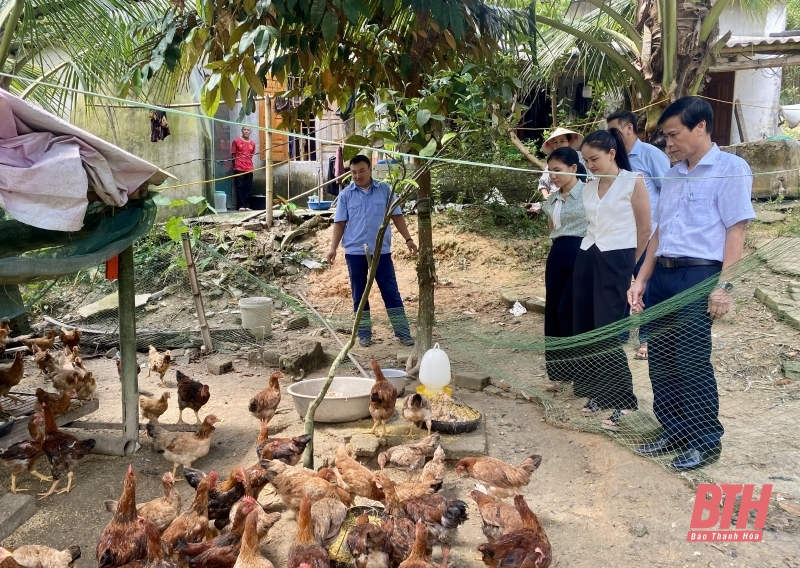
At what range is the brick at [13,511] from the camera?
3.32m

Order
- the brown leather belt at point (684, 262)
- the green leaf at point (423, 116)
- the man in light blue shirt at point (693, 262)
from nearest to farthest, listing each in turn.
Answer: the green leaf at point (423, 116), the man in light blue shirt at point (693, 262), the brown leather belt at point (684, 262)

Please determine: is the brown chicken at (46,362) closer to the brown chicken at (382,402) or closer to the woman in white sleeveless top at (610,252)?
the brown chicken at (382,402)

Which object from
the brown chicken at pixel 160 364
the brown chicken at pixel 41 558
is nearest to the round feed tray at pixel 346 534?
the brown chicken at pixel 41 558

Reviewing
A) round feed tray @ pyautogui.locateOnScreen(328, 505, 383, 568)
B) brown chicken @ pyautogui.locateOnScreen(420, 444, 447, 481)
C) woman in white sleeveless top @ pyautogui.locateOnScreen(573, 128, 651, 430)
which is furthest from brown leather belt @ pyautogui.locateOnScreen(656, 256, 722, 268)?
round feed tray @ pyautogui.locateOnScreen(328, 505, 383, 568)

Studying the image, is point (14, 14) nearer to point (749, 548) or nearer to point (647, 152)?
point (647, 152)

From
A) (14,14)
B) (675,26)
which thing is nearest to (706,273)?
(675,26)

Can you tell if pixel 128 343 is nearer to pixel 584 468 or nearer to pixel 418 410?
pixel 418 410

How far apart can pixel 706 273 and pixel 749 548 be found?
140 cm

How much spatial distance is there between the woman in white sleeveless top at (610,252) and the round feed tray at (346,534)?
5.83 feet

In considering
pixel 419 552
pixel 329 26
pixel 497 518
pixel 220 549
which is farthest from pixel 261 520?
pixel 329 26

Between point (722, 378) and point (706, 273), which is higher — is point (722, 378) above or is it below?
below

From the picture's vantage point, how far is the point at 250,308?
7246 mm

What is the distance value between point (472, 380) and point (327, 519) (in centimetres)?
238

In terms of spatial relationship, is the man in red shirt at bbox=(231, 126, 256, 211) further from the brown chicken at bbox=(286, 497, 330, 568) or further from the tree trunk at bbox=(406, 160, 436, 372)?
the brown chicken at bbox=(286, 497, 330, 568)
